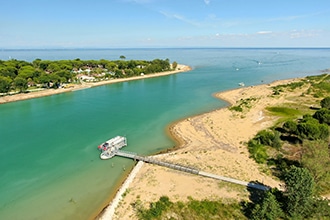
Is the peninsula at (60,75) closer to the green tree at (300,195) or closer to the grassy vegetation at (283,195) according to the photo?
the grassy vegetation at (283,195)

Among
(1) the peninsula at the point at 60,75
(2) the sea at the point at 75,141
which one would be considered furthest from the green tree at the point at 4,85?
(2) the sea at the point at 75,141

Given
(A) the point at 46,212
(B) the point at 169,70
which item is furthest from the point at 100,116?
(B) the point at 169,70

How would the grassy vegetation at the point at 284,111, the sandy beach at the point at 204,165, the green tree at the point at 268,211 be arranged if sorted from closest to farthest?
the green tree at the point at 268,211
the sandy beach at the point at 204,165
the grassy vegetation at the point at 284,111

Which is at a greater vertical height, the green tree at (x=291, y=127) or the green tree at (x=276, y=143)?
the green tree at (x=291, y=127)

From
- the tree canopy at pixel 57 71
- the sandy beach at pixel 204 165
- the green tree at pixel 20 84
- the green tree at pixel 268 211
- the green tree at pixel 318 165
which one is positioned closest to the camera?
the green tree at pixel 268 211

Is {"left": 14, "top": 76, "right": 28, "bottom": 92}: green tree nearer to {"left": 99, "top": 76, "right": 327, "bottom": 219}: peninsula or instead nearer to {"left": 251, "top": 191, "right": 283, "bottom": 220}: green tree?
{"left": 99, "top": 76, "right": 327, "bottom": 219}: peninsula

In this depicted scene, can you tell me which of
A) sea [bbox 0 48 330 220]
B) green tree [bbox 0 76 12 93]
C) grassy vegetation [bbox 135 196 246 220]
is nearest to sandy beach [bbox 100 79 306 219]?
grassy vegetation [bbox 135 196 246 220]

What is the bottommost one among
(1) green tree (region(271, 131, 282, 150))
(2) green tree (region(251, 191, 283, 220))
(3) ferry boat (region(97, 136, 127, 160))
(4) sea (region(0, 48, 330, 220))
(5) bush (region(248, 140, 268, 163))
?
(4) sea (region(0, 48, 330, 220))

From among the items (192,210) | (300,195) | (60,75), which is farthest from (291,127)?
(60,75)
